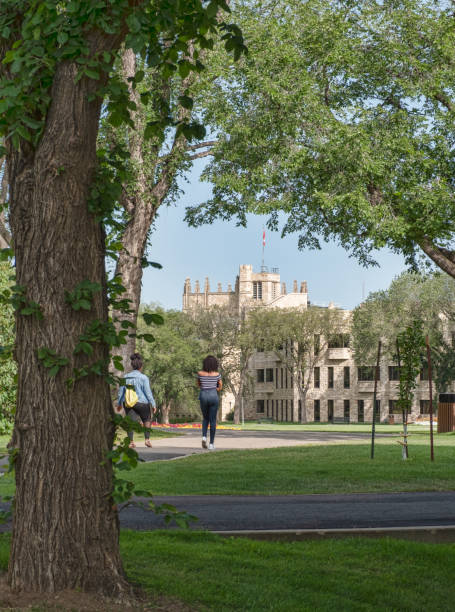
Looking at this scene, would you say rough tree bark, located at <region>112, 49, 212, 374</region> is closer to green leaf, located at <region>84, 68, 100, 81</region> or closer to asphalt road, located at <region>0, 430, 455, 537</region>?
asphalt road, located at <region>0, 430, 455, 537</region>

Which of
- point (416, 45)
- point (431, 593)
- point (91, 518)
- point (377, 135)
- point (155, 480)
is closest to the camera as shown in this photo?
point (91, 518)

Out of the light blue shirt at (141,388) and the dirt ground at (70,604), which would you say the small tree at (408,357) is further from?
the dirt ground at (70,604)

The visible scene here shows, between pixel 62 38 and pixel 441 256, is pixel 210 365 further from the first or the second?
pixel 62 38

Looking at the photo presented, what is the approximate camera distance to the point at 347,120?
2311 cm

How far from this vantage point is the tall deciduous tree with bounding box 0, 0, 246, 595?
433cm

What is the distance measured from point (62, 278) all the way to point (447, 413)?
108 feet

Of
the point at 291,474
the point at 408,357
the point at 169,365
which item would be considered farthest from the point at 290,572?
the point at 169,365

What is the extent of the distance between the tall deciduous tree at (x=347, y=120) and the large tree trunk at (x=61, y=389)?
695 inches

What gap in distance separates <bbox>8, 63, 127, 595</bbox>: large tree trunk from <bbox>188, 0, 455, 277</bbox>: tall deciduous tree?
1765 centimetres

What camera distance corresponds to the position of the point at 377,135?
2242cm

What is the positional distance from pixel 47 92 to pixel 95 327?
1301 millimetres

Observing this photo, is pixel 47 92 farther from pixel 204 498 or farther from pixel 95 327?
pixel 204 498

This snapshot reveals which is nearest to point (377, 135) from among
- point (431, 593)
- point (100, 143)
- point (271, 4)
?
point (271, 4)

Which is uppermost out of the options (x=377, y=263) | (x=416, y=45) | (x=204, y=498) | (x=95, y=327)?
(x=416, y=45)
